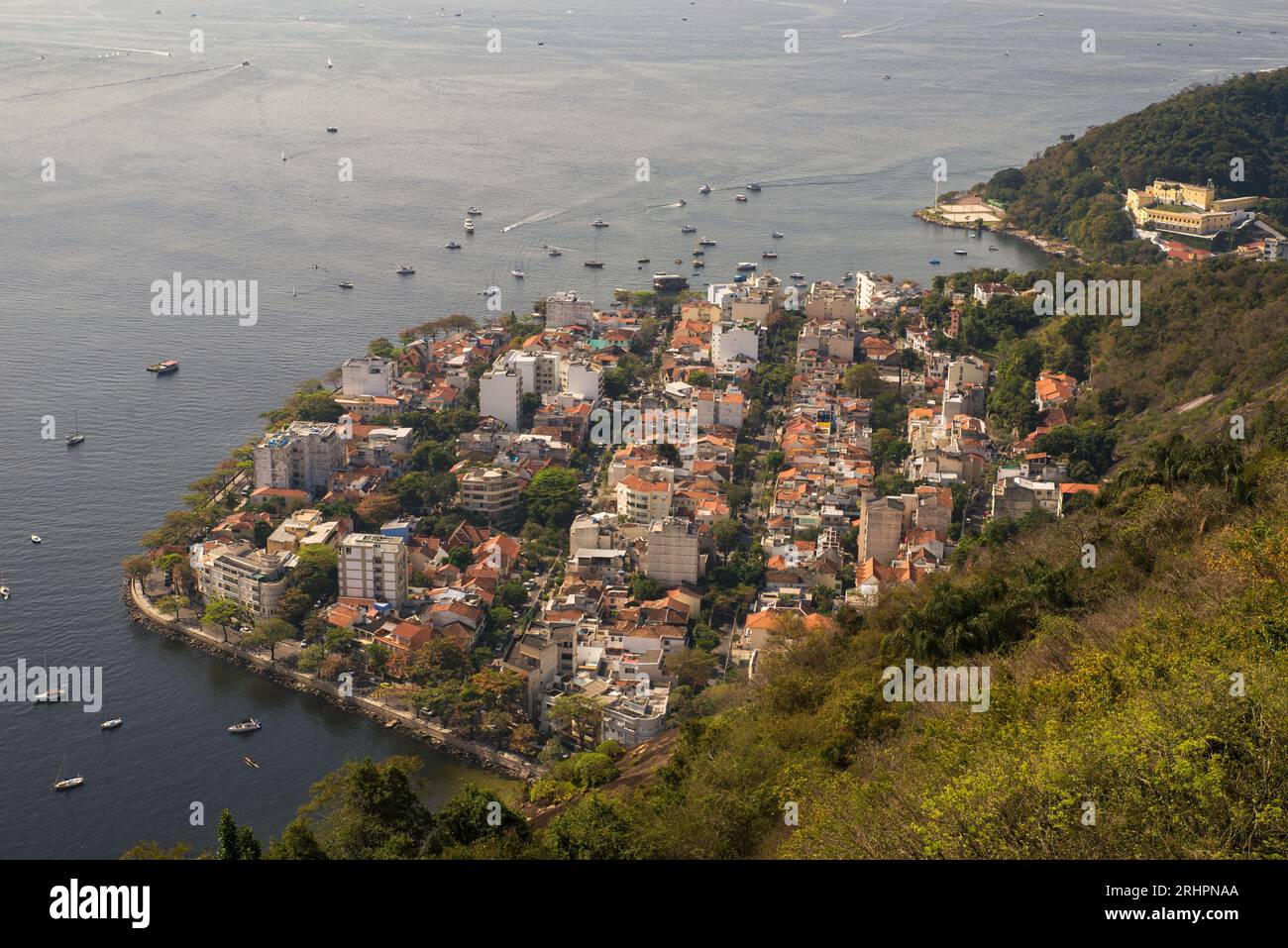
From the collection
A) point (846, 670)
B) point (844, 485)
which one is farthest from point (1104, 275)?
point (846, 670)

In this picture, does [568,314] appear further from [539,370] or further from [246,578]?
[246,578]

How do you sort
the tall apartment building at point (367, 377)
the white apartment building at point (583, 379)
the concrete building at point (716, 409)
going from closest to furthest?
the concrete building at point (716, 409), the tall apartment building at point (367, 377), the white apartment building at point (583, 379)

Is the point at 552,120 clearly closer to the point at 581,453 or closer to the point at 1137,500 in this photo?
the point at 581,453

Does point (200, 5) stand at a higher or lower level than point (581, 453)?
higher

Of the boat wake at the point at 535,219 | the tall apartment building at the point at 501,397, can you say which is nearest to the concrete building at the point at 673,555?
the tall apartment building at the point at 501,397

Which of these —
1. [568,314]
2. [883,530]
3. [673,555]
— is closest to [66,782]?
[673,555]

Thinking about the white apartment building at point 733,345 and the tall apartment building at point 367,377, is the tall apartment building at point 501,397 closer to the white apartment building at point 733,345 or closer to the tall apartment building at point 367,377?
the tall apartment building at point 367,377
